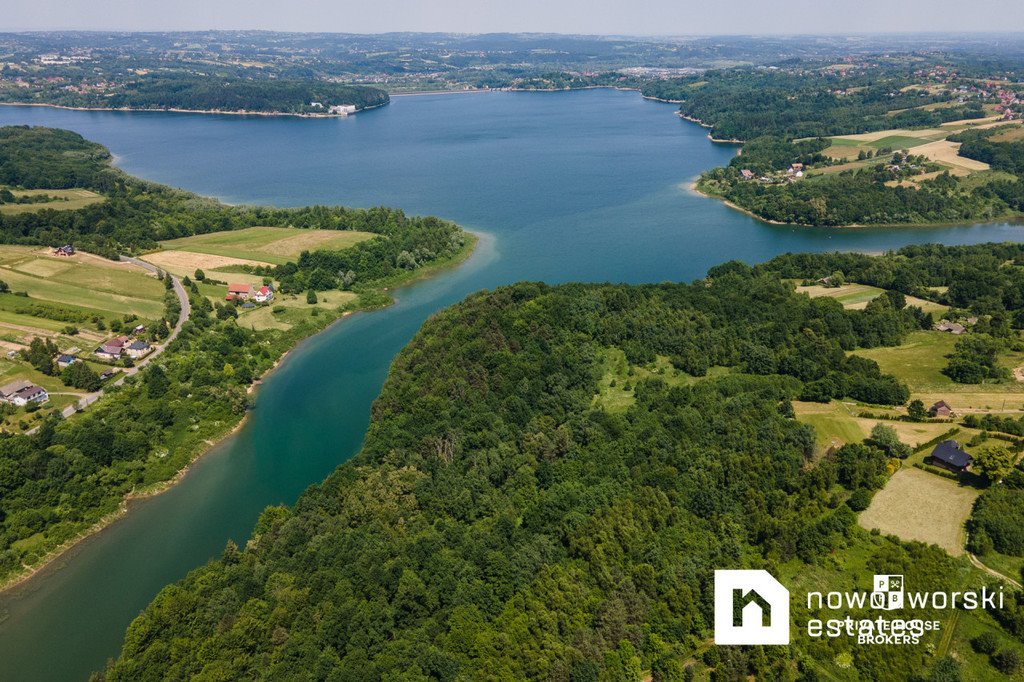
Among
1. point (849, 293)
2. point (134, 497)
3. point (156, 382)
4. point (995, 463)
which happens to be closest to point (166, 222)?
point (156, 382)

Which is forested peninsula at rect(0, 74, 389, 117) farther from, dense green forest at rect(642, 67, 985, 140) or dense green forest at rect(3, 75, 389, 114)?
dense green forest at rect(642, 67, 985, 140)

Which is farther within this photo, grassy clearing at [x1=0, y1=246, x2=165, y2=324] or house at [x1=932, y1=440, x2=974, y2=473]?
grassy clearing at [x1=0, y1=246, x2=165, y2=324]

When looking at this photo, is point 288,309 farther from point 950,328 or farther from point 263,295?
point 950,328

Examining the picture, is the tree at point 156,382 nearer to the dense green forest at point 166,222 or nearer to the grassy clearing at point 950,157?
the dense green forest at point 166,222

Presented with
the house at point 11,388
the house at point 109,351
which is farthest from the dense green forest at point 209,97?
the house at point 11,388

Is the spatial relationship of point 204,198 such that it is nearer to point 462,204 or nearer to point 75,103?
point 462,204

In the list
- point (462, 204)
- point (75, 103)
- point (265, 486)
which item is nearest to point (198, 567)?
point (265, 486)

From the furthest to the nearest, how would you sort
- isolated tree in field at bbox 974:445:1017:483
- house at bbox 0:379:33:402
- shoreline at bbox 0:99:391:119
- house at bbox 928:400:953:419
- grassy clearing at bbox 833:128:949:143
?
shoreline at bbox 0:99:391:119 < grassy clearing at bbox 833:128:949:143 < house at bbox 0:379:33:402 < house at bbox 928:400:953:419 < isolated tree in field at bbox 974:445:1017:483

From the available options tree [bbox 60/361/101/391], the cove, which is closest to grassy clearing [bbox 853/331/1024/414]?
the cove
